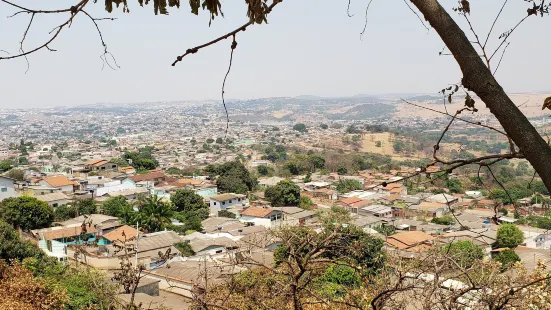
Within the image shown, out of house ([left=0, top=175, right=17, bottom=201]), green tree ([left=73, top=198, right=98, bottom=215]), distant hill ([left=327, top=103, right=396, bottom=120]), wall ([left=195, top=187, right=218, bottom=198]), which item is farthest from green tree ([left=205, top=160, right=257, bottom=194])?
distant hill ([left=327, top=103, right=396, bottom=120])

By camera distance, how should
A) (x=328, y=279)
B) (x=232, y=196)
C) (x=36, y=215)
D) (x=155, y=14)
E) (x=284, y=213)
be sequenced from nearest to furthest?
(x=155, y=14) < (x=328, y=279) < (x=36, y=215) < (x=284, y=213) < (x=232, y=196)

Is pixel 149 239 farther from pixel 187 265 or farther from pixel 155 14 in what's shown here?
pixel 155 14

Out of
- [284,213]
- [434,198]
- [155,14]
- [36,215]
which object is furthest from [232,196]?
[155,14]

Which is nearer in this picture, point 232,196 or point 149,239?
point 149,239

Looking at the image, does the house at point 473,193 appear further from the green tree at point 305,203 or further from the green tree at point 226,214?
the green tree at point 226,214

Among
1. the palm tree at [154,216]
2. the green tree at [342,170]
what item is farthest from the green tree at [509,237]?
the green tree at [342,170]

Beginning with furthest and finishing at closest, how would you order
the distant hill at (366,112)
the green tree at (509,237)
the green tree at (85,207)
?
the distant hill at (366,112), the green tree at (85,207), the green tree at (509,237)

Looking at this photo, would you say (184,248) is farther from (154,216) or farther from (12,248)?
(12,248)
